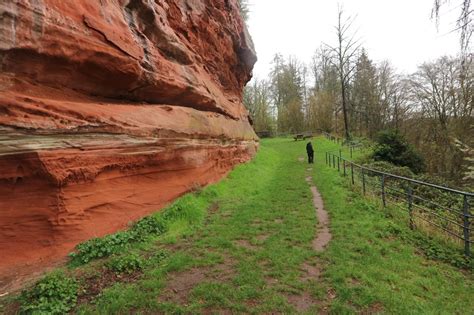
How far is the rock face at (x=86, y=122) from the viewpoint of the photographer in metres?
4.82

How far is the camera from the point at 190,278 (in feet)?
15.3

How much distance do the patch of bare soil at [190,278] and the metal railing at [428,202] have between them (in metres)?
4.14

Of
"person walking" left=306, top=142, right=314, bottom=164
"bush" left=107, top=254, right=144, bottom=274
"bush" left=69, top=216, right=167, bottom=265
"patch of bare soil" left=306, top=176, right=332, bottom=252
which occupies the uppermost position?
"person walking" left=306, top=142, right=314, bottom=164

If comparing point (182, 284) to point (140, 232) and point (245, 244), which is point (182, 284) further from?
point (140, 232)

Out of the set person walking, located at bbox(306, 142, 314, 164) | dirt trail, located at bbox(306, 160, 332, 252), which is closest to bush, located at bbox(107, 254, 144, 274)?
dirt trail, located at bbox(306, 160, 332, 252)

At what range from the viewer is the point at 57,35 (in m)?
5.26

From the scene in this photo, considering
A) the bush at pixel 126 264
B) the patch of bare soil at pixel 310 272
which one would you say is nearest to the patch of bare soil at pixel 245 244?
the patch of bare soil at pixel 310 272

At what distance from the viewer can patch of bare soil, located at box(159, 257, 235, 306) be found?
13.6 feet

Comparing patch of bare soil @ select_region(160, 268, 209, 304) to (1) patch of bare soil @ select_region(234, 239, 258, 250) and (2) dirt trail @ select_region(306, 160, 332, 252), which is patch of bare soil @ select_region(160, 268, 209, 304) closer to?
(1) patch of bare soil @ select_region(234, 239, 258, 250)

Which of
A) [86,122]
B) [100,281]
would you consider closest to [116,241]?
[100,281]

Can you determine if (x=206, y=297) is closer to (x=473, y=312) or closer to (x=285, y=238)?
(x=285, y=238)

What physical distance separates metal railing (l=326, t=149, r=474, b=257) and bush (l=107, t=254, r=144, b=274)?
5.56 metres

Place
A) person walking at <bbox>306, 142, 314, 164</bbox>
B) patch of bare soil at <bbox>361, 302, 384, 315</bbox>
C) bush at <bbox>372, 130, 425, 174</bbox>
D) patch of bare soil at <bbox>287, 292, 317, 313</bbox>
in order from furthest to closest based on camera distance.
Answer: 1. person walking at <bbox>306, 142, 314, 164</bbox>
2. bush at <bbox>372, 130, 425, 174</bbox>
3. patch of bare soil at <bbox>287, 292, 317, 313</bbox>
4. patch of bare soil at <bbox>361, 302, 384, 315</bbox>

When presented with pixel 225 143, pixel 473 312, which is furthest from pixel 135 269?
pixel 225 143
